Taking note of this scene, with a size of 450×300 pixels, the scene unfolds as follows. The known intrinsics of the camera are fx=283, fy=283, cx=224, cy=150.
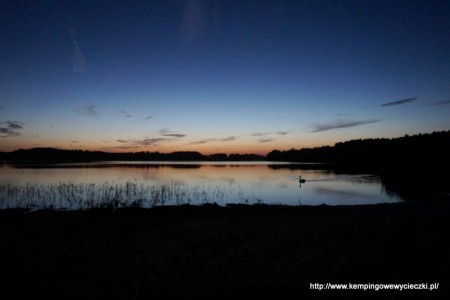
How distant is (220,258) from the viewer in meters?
8.90

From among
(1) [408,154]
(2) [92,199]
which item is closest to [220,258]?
(2) [92,199]

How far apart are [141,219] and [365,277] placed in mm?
11939

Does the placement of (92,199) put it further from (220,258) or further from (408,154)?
(408,154)

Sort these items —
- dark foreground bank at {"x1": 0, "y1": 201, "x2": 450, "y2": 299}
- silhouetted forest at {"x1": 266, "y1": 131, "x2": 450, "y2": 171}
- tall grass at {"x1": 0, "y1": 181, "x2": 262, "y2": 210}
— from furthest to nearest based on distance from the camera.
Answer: silhouetted forest at {"x1": 266, "y1": 131, "x2": 450, "y2": 171}
tall grass at {"x1": 0, "y1": 181, "x2": 262, "y2": 210}
dark foreground bank at {"x1": 0, "y1": 201, "x2": 450, "y2": 299}

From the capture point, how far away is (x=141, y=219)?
15.8m

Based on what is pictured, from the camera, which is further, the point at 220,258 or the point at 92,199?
the point at 92,199

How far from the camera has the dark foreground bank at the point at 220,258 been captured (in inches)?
270

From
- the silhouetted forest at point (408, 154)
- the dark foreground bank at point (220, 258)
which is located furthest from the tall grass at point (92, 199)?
the silhouetted forest at point (408, 154)

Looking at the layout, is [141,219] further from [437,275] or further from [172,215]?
[437,275]

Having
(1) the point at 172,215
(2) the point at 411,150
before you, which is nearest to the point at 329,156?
(2) the point at 411,150

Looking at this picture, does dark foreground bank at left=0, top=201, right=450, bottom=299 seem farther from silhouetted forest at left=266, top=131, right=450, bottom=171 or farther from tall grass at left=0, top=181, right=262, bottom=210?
silhouetted forest at left=266, top=131, right=450, bottom=171

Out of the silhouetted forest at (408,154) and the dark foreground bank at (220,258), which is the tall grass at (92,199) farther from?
the silhouetted forest at (408,154)

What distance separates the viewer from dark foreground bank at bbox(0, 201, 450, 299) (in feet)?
22.5

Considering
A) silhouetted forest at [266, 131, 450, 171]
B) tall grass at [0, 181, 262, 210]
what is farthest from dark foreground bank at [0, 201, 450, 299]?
silhouetted forest at [266, 131, 450, 171]
